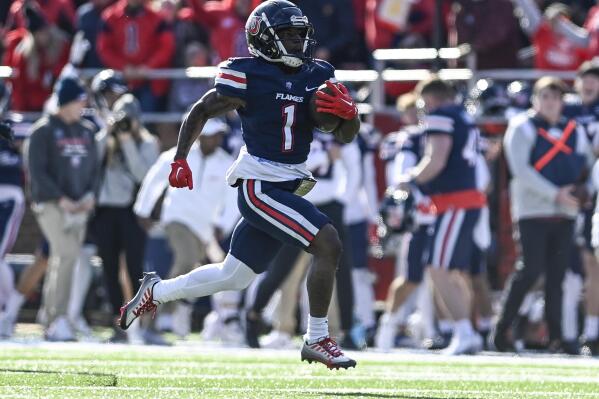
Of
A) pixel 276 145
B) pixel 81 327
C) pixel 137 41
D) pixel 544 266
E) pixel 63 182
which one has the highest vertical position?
pixel 137 41

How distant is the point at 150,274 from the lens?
28.1ft

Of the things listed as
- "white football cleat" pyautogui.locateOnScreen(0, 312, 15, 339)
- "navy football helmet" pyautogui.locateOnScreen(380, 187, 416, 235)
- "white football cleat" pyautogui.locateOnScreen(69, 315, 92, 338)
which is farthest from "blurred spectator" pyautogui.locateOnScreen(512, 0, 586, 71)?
"white football cleat" pyautogui.locateOnScreen(0, 312, 15, 339)

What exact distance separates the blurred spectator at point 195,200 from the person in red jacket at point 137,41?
2.38 meters

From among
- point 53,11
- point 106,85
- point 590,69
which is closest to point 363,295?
point 590,69

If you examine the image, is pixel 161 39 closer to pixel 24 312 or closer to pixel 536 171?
pixel 24 312

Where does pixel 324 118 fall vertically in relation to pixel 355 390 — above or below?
above

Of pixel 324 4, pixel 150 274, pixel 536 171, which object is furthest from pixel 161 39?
pixel 150 274

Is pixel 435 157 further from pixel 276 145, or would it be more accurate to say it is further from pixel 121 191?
pixel 276 145

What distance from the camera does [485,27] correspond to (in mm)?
13898

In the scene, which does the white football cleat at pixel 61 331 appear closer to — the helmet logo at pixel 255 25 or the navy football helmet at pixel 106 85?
the navy football helmet at pixel 106 85

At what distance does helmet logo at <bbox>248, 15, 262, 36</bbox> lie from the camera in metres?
8.03

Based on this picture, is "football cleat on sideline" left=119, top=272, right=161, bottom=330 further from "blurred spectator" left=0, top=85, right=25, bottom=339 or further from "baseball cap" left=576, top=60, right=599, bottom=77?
"baseball cap" left=576, top=60, right=599, bottom=77

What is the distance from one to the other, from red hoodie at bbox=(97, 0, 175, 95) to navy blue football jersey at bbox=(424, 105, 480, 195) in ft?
13.8

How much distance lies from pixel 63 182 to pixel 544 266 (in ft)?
12.4
